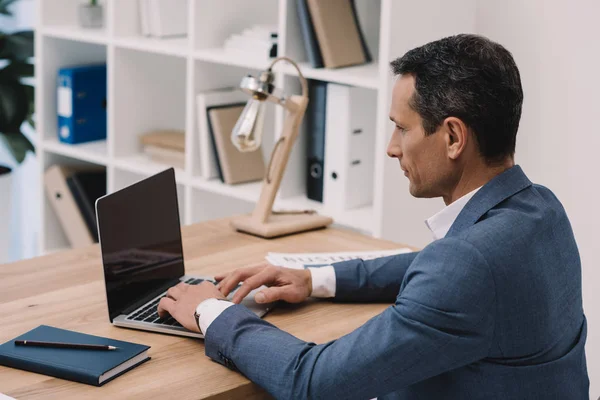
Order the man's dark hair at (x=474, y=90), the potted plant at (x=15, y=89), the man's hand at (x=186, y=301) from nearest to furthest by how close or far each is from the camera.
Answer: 1. the man's dark hair at (x=474, y=90)
2. the man's hand at (x=186, y=301)
3. the potted plant at (x=15, y=89)

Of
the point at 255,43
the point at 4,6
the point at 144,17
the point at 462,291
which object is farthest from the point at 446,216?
the point at 4,6

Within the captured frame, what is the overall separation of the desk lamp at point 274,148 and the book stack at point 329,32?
443 millimetres

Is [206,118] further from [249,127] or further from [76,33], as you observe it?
[249,127]

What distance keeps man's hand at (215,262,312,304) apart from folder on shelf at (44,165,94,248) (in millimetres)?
1981

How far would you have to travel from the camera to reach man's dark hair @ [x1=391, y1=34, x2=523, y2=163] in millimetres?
1403

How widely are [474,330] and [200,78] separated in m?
2.08

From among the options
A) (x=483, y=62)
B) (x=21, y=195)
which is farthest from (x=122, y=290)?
(x=21, y=195)

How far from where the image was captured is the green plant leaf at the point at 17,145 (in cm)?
400

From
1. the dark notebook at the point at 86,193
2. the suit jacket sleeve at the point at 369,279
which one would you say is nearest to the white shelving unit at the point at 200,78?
the dark notebook at the point at 86,193

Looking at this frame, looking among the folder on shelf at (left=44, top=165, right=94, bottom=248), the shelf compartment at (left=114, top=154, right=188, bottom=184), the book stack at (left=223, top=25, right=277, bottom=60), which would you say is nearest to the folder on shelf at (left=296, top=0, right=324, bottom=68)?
the book stack at (left=223, top=25, right=277, bottom=60)

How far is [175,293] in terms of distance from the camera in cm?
172

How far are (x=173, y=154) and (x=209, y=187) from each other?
305 mm

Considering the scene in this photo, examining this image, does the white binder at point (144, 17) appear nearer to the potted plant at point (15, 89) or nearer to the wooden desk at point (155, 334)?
the potted plant at point (15, 89)

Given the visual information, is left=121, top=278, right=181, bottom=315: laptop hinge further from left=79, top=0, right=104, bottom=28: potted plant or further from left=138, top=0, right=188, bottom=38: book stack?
left=79, top=0, right=104, bottom=28: potted plant
